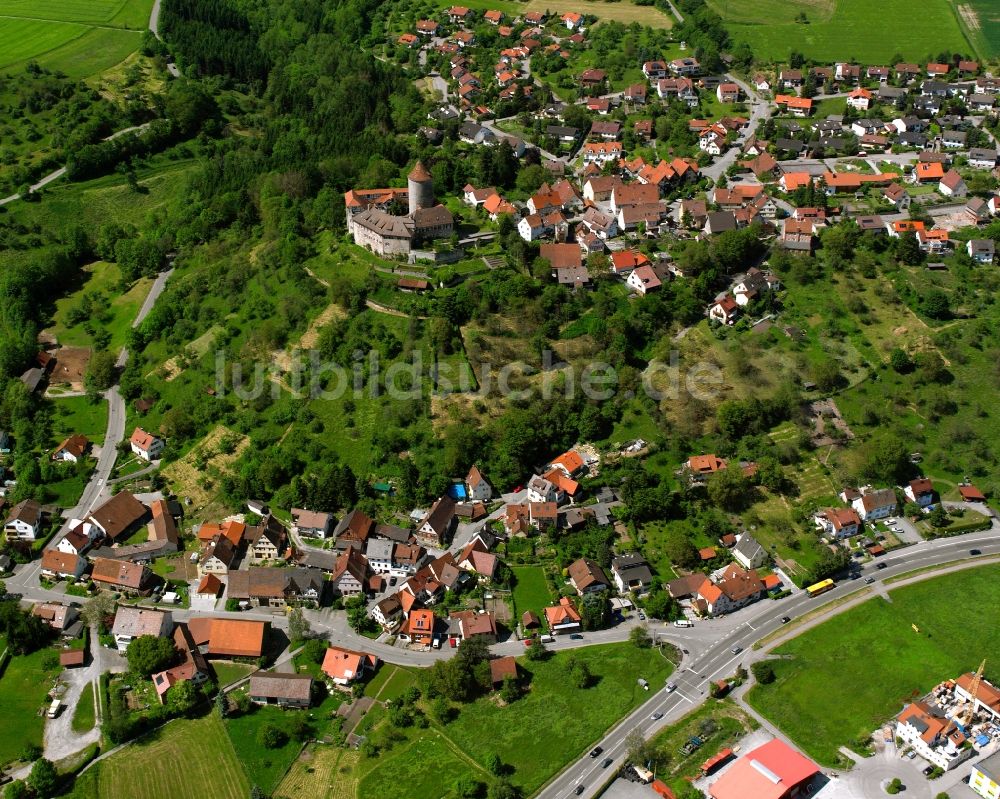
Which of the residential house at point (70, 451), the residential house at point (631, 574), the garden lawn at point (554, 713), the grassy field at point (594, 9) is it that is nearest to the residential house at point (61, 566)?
the residential house at point (70, 451)

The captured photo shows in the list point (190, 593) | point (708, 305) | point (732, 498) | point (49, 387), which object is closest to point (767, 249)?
point (708, 305)

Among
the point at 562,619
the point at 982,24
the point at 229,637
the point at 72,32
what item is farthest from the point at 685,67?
the point at 229,637

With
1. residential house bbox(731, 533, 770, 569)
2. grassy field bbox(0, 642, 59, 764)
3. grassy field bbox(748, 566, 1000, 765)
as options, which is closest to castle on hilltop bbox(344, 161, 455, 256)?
residential house bbox(731, 533, 770, 569)

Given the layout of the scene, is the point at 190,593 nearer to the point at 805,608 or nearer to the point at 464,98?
the point at 805,608

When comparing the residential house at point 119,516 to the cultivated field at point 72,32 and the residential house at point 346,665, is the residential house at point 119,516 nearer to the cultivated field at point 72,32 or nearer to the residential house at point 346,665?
the residential house at point 346,665

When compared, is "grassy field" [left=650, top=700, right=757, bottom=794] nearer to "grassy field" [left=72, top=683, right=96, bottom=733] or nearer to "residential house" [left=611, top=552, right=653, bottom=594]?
"residential house" [left=611, top=552, right=653, bottom=594]

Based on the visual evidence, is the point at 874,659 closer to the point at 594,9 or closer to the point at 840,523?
the point at 840,523

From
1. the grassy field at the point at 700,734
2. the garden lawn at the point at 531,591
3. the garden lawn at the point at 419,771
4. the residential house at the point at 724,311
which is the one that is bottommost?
A: the garden lawn at the point at 419,771
